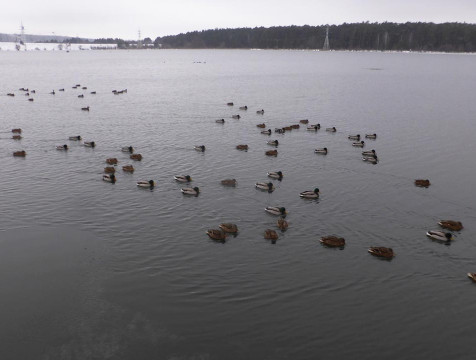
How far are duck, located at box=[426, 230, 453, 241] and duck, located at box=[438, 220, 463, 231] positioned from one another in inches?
64.7

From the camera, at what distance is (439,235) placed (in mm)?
28266

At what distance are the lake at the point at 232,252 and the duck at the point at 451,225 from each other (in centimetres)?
46

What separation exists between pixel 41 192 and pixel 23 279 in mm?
13616

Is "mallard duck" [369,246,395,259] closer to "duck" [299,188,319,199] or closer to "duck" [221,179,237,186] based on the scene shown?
"duck" [299,188,319,199]

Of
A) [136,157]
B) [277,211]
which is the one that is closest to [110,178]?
[136,157]

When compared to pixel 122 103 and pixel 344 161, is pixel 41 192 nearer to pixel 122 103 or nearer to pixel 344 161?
pixel 344 161

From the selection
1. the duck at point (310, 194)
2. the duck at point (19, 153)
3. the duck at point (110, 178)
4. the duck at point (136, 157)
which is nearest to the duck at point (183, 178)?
the duck at point (110, 178)

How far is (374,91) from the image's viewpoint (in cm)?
10706

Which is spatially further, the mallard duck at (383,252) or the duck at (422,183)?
the duck at (422,183)

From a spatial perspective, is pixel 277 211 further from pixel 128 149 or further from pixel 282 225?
pixel 128 149

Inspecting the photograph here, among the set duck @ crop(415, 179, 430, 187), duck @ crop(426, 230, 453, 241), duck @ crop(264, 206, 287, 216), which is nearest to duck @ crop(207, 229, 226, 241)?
duck @ crop(264, 206, 287, 216)

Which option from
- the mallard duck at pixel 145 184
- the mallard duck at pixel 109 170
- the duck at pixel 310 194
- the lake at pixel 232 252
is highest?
the mallard duck at pixel 109 170

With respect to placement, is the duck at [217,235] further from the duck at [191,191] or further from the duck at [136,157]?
the duck at [136,157]

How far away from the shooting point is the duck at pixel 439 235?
28078 millimetres
